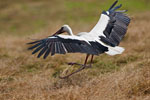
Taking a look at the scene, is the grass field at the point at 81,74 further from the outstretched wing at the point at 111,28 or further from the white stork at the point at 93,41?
the outstretched wing at the point at 111,28

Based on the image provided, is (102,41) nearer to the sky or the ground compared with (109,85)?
nearer to the sky

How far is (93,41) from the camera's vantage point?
543cm

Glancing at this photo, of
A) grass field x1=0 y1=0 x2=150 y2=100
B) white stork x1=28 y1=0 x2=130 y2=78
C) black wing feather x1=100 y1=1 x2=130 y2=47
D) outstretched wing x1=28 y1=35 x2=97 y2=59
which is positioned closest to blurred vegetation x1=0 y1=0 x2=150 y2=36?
grass field x1=0 y1=0 x2=150 y2=100

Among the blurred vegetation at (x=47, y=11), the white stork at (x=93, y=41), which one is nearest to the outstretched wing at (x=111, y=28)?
the white stork at (x=93, y=41)

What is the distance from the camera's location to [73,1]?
1936cm

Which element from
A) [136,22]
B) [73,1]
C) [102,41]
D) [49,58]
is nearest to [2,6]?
[73,1]

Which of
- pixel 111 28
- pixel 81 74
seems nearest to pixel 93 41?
pixel 81 74

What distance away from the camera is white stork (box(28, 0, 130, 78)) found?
15.3 feet

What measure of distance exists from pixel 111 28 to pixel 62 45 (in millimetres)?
1576

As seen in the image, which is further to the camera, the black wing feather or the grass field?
the black wing feather

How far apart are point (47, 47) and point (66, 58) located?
2.47 m

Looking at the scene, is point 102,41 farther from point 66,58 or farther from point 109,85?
point 66,58

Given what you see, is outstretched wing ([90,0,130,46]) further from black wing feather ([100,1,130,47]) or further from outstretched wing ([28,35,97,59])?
outstretched wing ([28,35,97,59])

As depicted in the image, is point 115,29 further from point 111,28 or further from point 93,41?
point 93,41
